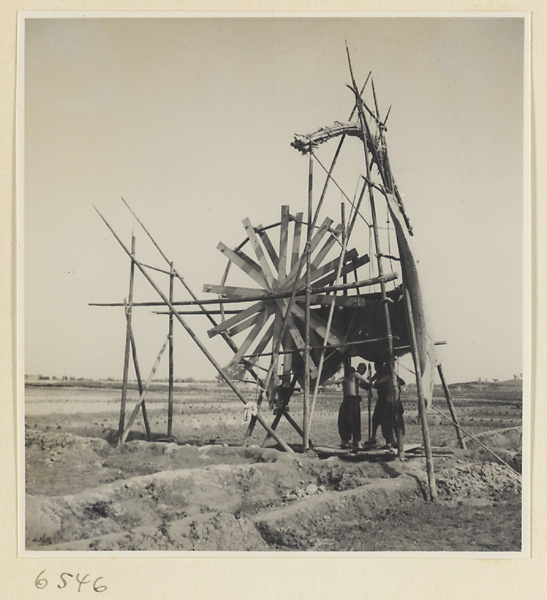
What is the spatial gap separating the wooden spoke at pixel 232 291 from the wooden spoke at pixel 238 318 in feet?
0.84

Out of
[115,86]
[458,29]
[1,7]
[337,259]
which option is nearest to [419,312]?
[337,259]

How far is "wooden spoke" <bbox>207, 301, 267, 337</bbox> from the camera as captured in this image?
13984 mm

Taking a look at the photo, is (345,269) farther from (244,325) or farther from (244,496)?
(244,496)

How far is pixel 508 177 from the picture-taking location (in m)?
10.3

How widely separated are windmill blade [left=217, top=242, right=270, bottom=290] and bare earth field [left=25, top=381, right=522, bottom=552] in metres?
3.38

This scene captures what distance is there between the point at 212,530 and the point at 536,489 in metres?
4.15

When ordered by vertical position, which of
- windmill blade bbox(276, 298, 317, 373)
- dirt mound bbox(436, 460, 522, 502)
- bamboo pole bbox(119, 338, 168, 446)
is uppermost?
windmill blade bbox(276, 298, 317, 373)

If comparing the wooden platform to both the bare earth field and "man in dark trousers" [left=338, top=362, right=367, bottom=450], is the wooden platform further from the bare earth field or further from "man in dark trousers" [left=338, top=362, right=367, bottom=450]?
"man in dark trousers" [left=338, top=362, right=367, bottom=450]

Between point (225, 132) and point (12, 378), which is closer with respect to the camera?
point (12, 378)

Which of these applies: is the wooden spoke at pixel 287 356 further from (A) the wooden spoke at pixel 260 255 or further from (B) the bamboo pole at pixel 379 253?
(B) the bamboo pole at pixel 379 253
